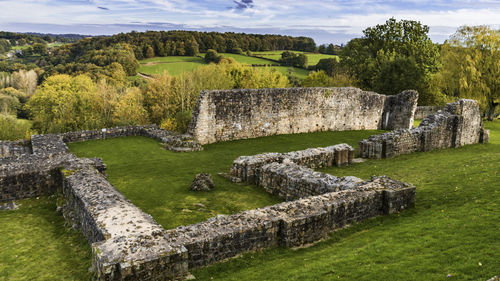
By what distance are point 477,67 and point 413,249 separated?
37.8 metres

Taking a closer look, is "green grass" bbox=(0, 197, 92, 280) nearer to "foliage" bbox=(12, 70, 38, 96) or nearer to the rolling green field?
the rolling green field

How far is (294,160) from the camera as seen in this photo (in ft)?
54.0

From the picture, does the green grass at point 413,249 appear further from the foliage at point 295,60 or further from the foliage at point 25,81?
the foliage at point 25,81

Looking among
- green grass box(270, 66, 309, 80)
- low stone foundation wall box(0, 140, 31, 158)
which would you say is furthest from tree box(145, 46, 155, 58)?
low stone foundation wall box(0, 140, 31, 158)

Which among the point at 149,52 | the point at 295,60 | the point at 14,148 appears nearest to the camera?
the point at 14,148

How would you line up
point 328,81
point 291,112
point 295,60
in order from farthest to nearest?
1. point 295,60
2. point 328,81
3. point 291,112

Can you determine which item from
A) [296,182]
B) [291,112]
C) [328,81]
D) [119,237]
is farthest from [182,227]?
[328,81]

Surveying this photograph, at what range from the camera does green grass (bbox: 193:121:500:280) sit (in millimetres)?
7297

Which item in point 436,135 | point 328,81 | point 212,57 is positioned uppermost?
point 212,57

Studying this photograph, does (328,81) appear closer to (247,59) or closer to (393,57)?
(393,57)

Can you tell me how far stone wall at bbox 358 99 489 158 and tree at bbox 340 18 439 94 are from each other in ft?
68.4

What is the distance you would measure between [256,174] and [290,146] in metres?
9.26

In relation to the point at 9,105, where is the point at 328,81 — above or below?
above

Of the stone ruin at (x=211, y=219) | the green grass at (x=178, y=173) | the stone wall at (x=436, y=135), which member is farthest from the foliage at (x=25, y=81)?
the stone wall at (x=436, y=135)
